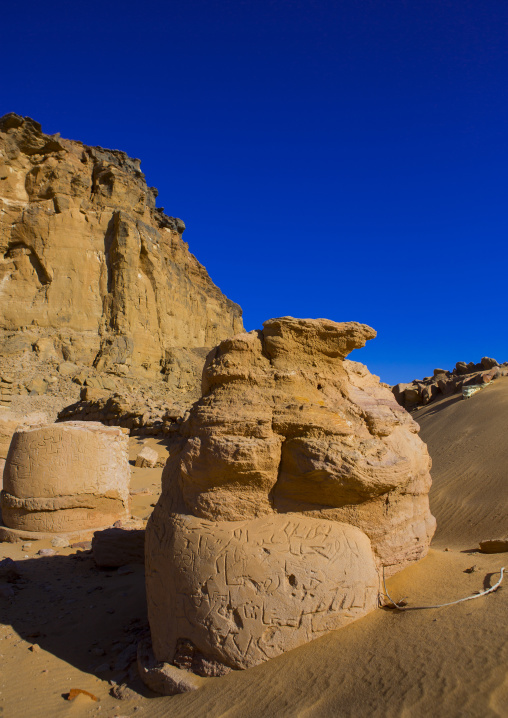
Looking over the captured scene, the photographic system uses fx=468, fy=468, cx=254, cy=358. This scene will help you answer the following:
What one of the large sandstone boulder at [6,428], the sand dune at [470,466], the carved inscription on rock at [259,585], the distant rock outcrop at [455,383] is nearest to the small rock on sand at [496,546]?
the sand dune at [470,466]

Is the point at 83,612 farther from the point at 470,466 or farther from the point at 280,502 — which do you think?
the point at 470,466

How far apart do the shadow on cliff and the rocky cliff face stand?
1936cm

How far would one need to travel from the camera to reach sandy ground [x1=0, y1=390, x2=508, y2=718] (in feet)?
6.29

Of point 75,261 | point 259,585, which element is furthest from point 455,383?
point 75,261

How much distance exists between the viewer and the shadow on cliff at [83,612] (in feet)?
9.84

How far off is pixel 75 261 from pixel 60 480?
69.7 feet

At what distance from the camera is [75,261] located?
24266 millimetres

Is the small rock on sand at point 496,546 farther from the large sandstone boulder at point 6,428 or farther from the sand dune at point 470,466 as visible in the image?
the large sandstone boulder at point 6,428

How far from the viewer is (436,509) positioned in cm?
571

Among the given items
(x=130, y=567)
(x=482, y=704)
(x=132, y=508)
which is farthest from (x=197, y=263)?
(x=482, y=704)

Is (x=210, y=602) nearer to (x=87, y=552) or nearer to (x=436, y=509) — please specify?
(x=87, y=552)

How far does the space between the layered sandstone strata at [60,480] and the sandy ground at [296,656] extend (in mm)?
697

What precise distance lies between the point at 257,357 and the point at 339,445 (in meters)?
0.84

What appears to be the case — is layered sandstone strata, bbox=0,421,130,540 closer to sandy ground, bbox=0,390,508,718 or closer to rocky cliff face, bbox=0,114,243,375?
sandy ground, bbox=0,390,508,718
